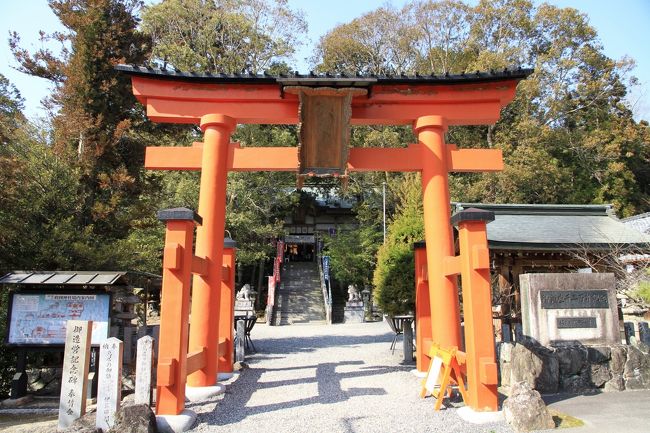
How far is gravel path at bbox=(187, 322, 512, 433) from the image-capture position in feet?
16.7

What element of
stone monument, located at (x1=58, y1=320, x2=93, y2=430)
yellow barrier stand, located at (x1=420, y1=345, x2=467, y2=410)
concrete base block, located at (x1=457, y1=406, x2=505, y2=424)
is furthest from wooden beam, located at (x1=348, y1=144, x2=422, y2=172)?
stone monument, located at (x1=58, y1=320, x2=93, y2=430)

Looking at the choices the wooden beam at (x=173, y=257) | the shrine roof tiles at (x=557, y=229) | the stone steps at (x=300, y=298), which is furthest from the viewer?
the stone steps at (x=300, y=298)

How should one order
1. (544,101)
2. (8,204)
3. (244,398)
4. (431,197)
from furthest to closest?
(544,101) → (8,204) → (431,197) → (244,398)

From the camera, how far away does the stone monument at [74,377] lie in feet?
17.8

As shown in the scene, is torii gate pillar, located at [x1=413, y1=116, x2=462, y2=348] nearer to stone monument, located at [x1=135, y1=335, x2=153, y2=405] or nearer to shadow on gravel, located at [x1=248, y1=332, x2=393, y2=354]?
stone monument, located at [x1=135, y1=335, x2=153, y2=405]

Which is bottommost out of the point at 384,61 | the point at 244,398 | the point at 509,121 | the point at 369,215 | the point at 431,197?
the point at 244,398

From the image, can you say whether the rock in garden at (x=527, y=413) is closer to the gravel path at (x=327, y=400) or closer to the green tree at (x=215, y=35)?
the gravel path at (x=327, y=400)

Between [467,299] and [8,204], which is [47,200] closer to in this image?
[8,204]

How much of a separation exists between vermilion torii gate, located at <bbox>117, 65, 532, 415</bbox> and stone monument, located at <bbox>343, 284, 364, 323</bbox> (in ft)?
46.2

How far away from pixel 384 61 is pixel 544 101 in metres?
10.6

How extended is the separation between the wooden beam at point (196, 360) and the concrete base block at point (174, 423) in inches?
28.7

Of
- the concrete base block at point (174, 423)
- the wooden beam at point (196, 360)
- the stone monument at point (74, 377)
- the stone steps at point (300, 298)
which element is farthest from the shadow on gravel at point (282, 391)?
the stone steps at point (300, 298)

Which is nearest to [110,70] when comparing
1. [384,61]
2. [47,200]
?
[47,200]

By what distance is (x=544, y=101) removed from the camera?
2416 centimetres
